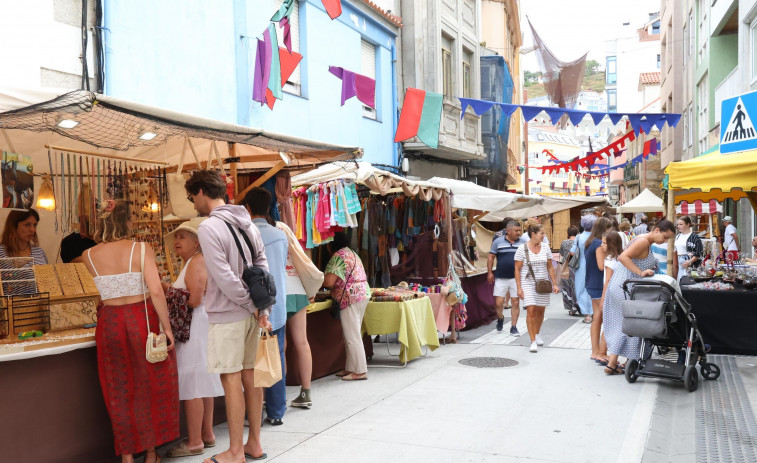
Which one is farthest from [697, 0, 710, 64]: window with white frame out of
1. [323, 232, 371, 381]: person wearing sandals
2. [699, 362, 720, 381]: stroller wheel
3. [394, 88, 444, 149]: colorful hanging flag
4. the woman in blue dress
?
[323, 232, 371, 381]: person wearing sandals

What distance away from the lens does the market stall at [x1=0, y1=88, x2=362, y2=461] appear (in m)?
4.33

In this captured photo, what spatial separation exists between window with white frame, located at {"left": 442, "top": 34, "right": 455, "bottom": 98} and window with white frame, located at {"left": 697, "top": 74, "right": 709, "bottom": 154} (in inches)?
339

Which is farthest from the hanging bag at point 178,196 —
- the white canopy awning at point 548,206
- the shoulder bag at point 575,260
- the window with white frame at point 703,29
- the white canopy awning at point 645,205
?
the white canopy awning at point 645,205

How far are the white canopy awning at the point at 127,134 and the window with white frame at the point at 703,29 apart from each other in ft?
60.5

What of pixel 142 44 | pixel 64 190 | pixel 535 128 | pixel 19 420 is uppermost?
pixel 535 128

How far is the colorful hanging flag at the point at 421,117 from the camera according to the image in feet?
36.9

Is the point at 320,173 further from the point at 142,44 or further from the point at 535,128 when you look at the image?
the point at 535,128

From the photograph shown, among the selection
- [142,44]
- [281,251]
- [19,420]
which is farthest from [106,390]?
[142,44]

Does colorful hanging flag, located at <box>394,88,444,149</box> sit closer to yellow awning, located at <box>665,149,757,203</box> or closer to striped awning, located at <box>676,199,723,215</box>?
yellow awning, located at <box>665,149,757,203</box>

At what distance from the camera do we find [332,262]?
25.7ft

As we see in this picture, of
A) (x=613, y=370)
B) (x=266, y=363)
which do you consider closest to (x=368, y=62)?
(x=613, y=370)

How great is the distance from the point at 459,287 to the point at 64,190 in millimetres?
5684

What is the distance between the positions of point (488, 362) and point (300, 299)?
3.28 metres

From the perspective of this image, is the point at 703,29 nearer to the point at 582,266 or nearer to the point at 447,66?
the point at 447,66
